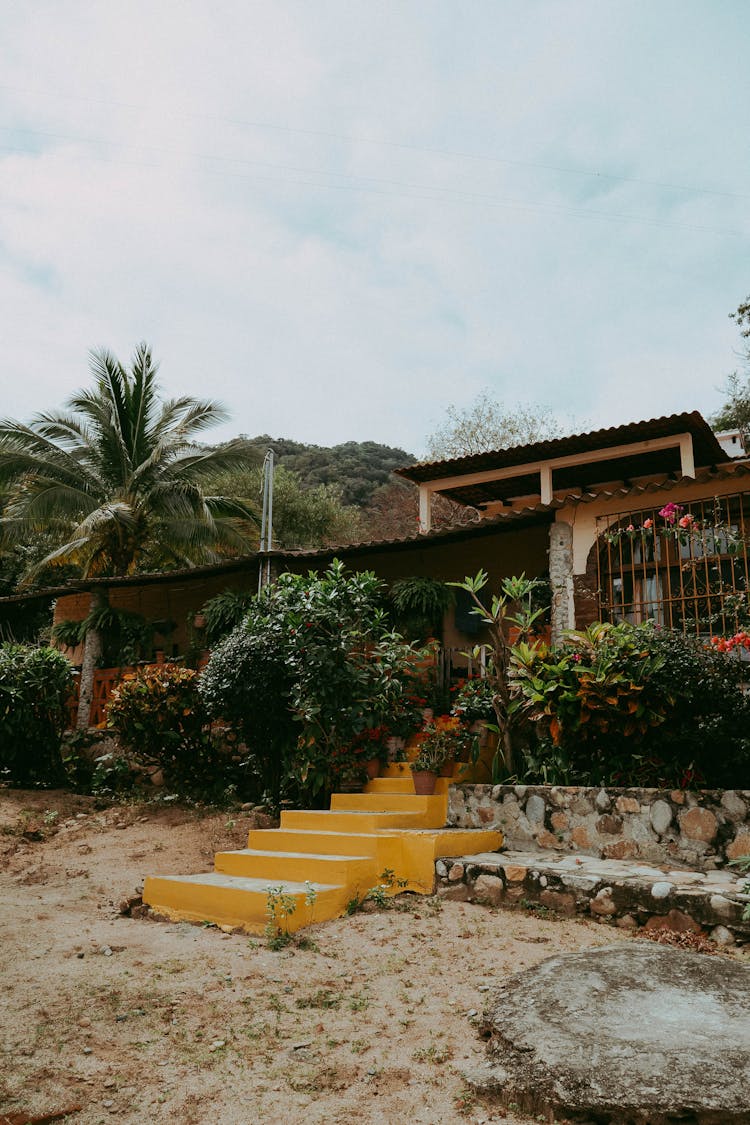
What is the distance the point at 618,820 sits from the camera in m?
5.71

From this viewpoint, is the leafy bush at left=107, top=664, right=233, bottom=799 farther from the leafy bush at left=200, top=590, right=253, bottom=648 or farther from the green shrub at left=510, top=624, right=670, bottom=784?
the green shrub at left=510, top=624, right=670, bottom=784

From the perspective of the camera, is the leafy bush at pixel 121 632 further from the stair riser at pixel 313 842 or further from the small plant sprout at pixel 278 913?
the small plant sprout at pixel 278 913

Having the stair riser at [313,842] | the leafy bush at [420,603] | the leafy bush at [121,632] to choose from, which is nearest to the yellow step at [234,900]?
the stair riser at [313,842]

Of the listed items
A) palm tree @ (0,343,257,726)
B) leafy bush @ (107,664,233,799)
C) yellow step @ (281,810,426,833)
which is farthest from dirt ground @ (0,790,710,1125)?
palm tree @ (0,343,257,726)

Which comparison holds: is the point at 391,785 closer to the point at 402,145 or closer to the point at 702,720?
the point at 702,720

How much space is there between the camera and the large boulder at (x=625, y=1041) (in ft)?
8.48

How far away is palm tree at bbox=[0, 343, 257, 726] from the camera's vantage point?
15703 mm

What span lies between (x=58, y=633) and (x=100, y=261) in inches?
381

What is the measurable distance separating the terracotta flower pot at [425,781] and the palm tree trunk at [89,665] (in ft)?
21.4

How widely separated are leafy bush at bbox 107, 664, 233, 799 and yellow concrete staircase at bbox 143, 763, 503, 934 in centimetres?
285

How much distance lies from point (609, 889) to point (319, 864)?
6.43 ft

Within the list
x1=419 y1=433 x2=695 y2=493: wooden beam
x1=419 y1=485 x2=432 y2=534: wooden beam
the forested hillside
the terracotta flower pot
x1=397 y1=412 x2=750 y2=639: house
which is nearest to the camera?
x1=397 y1=412 x2=750 y2=639: house

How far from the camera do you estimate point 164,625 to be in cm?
1377

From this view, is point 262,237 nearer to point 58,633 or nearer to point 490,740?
point 490,740
